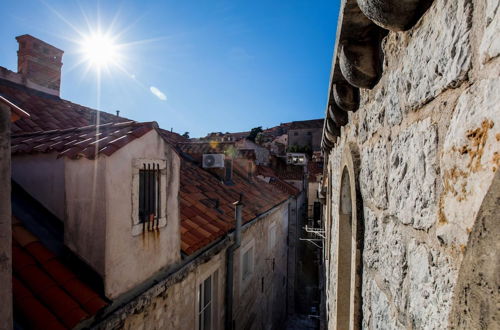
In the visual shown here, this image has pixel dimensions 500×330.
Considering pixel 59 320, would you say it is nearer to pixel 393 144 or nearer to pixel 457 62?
pixel 393 144

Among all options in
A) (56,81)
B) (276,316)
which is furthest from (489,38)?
(276,316)

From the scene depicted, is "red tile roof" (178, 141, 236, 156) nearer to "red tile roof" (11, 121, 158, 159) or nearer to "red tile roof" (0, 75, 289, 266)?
"red tile roof" (0, 75, 289, 266)

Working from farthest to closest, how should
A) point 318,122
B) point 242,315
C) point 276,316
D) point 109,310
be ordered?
point 318,122 → point 276,316 → point 242,315 → point 109,310

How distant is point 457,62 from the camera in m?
0.70

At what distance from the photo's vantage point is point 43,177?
2955 millimetres

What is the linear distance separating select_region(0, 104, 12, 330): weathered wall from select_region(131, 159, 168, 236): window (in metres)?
1.14

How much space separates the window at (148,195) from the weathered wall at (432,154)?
7.69 feet

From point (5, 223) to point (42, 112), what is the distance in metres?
4.78

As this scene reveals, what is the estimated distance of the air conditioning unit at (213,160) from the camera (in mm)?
8461

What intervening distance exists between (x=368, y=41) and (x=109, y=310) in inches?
118

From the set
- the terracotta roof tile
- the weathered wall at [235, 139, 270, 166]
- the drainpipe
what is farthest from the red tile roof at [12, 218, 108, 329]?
the terracotta roof tile

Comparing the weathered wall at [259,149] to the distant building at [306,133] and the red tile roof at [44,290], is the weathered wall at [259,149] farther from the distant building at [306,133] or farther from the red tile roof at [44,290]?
the red tile roof at [44,290]

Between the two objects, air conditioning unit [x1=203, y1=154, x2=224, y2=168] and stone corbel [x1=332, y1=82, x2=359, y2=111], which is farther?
air conditioning unit [x1=203, y1=154, x2=224, y2=168]

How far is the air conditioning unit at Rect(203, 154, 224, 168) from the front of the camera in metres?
8.46
